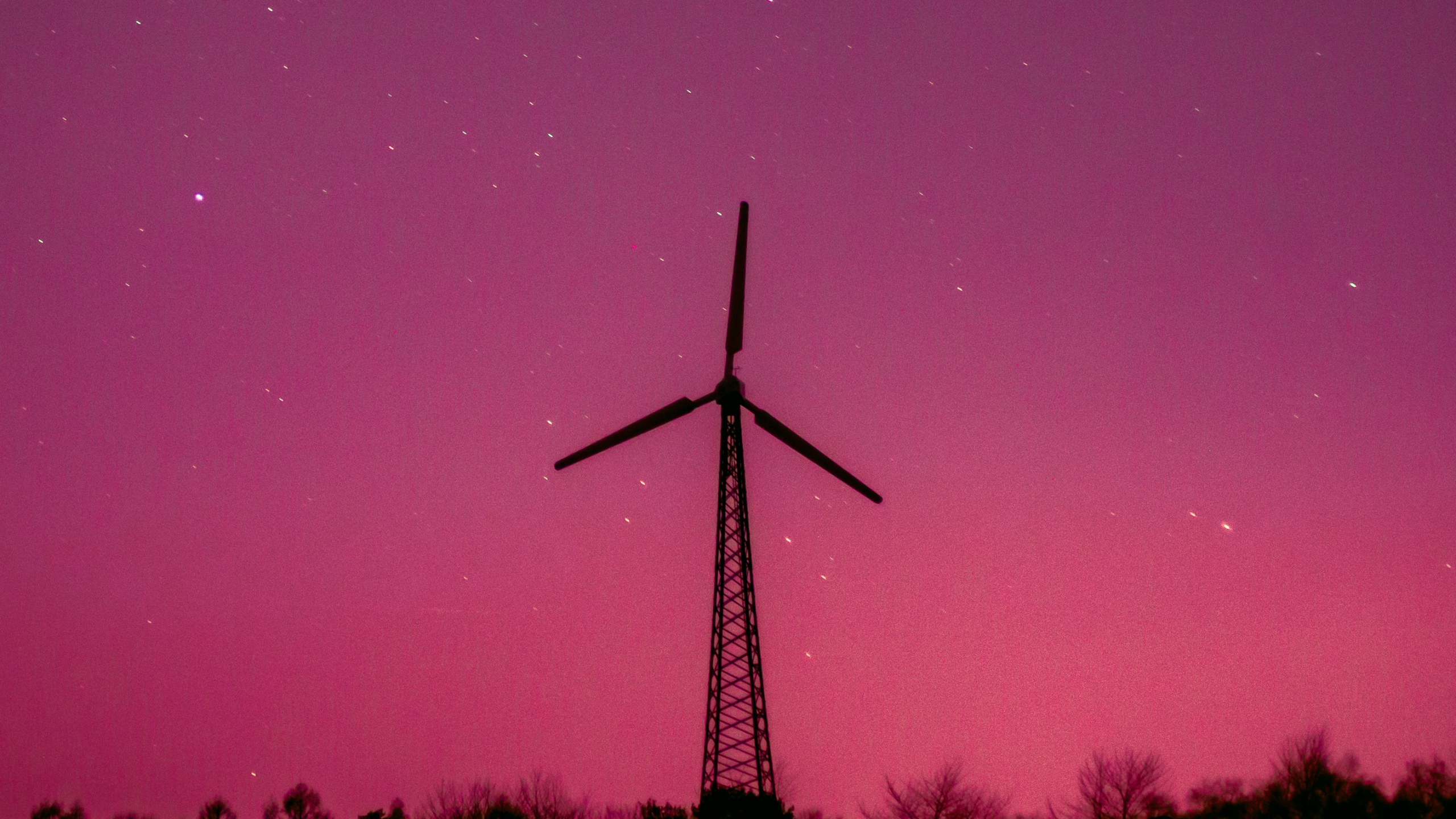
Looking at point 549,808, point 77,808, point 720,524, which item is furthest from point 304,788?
point 720,524

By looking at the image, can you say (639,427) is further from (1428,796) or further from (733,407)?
(1428,796)

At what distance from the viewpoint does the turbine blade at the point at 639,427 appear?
4628 cm

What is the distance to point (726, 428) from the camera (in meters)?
44.2

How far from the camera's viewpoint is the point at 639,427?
153 feet

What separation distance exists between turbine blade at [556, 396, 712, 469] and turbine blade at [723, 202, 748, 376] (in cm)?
250

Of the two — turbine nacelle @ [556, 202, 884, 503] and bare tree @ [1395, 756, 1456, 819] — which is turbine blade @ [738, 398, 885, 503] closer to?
turbine nacelle @ [556, 202, 884, 503]

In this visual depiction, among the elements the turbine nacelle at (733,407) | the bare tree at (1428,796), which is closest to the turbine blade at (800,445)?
the turbine nacelle at (733,407)

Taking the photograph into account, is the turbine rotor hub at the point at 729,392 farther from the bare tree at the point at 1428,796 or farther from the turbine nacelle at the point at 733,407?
the bare tree at the point at 1428,796

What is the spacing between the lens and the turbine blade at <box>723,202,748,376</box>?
4819 centimetres

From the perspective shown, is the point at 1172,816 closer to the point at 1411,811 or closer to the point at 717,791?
the point at 1411,811

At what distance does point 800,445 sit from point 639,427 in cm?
748

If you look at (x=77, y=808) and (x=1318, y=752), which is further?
(x=77, y=808)

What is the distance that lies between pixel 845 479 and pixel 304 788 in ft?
188

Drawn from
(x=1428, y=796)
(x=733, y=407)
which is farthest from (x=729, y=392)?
(x=1428, y=796)
